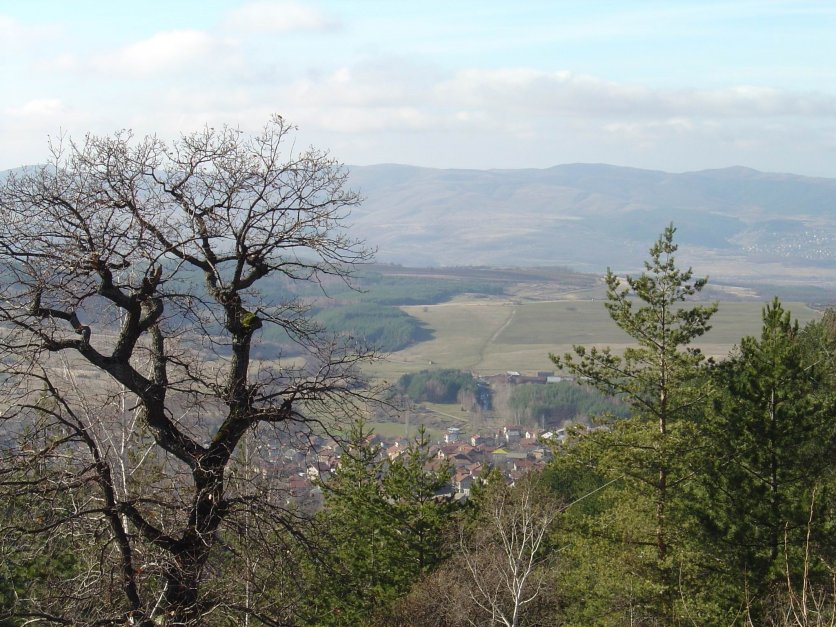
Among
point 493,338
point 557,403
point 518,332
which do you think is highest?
point 518,332

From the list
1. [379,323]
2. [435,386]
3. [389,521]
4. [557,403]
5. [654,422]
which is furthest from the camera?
[379,323]

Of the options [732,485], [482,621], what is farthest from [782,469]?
[482,621]

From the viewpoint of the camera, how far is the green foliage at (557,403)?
6253 cm

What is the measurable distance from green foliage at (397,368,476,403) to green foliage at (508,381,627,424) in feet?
15.6

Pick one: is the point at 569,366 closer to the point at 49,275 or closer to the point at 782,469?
the point at 782,469

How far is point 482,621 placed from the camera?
14.4m

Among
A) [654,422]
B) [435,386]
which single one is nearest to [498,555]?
[654,422]

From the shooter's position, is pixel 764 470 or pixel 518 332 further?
pixel 518 332

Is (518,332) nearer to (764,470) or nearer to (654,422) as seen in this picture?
(654,422)

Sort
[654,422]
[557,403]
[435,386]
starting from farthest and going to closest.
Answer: [435,386], [557,403], [654,422]

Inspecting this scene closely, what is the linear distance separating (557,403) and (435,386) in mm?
10959

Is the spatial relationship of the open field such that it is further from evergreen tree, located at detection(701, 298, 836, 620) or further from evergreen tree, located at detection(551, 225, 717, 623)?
evergreen tree, located at detection(701, 298, 836, 620)

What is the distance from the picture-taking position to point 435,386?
7112 cm

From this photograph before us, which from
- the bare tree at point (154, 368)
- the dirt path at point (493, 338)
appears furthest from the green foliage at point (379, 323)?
the bare tree at point (154, 368)
